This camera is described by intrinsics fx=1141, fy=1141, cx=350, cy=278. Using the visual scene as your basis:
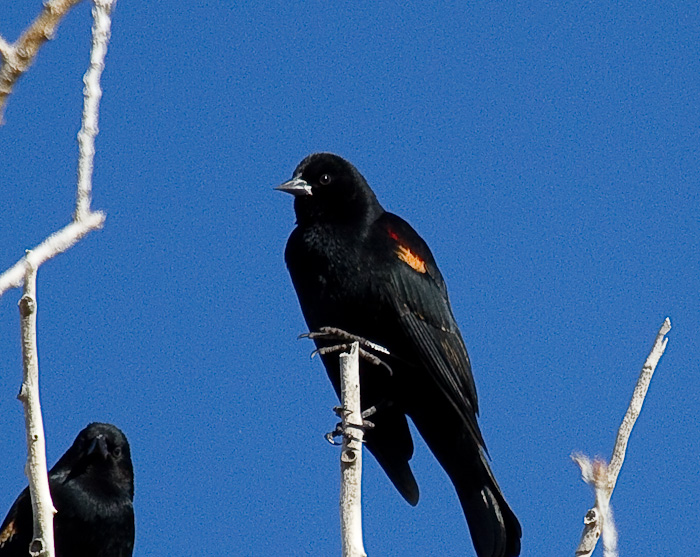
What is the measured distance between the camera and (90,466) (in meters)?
5.48

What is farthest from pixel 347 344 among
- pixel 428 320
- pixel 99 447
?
pixel 99 447

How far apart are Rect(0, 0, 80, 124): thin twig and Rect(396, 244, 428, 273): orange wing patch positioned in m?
3.83

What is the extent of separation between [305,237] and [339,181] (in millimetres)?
413

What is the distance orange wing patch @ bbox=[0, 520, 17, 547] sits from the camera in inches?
202

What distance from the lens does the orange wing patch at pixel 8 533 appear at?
16.8 feet

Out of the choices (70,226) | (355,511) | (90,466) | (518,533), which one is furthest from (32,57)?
(90,466)

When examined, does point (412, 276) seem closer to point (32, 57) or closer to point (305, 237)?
point (305, 237)

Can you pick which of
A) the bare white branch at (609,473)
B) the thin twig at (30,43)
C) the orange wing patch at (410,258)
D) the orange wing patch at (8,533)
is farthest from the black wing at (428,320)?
the thin twig at (30,43)

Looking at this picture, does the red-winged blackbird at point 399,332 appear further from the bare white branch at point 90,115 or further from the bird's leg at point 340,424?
the bare white branch at point 90,115

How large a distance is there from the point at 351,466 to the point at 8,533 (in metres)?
2.70

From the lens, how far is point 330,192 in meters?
5.30

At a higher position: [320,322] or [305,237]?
[305,237]

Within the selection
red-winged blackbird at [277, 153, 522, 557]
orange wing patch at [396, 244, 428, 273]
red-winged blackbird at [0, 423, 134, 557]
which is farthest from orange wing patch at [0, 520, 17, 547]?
orange wing patch at [396, 244, 428, 273]

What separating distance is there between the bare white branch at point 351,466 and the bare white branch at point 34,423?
0.71m
